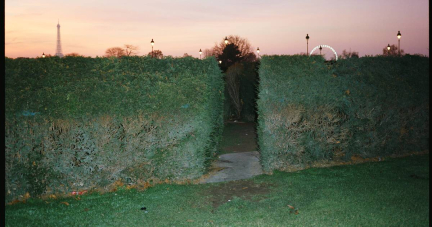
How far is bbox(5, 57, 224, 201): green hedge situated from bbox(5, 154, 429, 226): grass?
1.42 ft

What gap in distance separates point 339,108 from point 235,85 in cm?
1092

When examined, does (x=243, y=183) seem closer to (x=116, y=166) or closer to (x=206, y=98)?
(x=206, y=98)

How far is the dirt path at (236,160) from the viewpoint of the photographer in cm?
750

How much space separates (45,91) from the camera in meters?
5.85

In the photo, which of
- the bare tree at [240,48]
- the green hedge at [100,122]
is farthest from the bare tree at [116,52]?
the bare tree at [240,48]

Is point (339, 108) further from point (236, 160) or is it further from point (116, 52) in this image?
point (116, 52)

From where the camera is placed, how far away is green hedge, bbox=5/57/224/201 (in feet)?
→ 18.8

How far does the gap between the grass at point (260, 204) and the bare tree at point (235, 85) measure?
1204 centimetres

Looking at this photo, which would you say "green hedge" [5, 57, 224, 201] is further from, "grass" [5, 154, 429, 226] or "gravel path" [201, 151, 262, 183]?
"gravel path" [201, 151, 262, 183]

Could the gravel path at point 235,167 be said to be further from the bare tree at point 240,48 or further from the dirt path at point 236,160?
the bare tree at point 240,48

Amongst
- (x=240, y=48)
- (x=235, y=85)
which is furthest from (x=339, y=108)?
(x=240, y=48)

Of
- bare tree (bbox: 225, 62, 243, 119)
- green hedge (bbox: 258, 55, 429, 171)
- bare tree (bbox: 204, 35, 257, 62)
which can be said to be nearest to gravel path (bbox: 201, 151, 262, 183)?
green hedge (bbox: 258, 55, 429, 171)

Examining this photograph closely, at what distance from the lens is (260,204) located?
544 centimetres

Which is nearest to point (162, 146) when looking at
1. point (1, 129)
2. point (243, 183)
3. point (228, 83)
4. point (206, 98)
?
point (206, 98)
